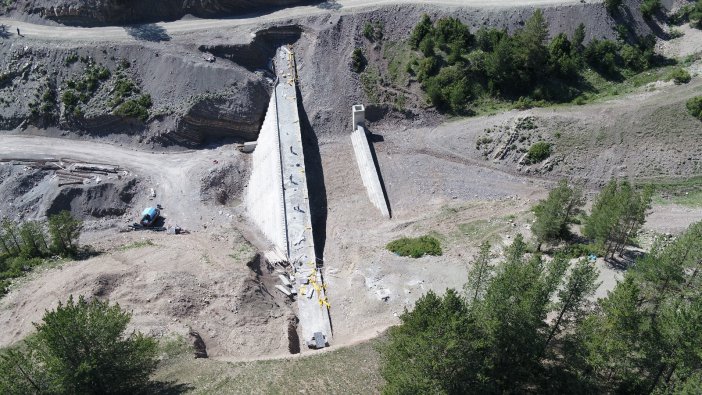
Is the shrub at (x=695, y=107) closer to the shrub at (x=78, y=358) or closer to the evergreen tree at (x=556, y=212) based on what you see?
the evergreen tree at (x=556, y=212)

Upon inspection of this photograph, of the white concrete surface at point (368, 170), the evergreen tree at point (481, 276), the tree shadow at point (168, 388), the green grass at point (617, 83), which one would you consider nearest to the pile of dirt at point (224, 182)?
the white concrete surface at point (368, 170)

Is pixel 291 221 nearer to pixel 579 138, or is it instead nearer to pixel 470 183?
Result: pixel 470 183

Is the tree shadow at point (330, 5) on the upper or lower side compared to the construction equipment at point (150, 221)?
upper

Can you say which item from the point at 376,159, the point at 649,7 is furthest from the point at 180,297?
the point at 649,7

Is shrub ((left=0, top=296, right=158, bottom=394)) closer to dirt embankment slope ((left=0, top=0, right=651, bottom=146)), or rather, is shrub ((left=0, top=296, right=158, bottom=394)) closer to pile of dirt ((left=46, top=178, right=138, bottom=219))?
pile of dirt ((left=46, top=178, right=138, bottom=219))

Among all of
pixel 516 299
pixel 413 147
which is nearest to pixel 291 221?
pixel 413 147

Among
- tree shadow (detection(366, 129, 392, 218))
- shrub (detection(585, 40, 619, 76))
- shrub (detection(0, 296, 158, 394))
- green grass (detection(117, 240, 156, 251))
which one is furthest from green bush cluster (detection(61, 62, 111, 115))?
shrub (detection(585, 40, 619, 76))

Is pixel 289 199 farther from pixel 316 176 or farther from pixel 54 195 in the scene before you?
pixel 54 195
